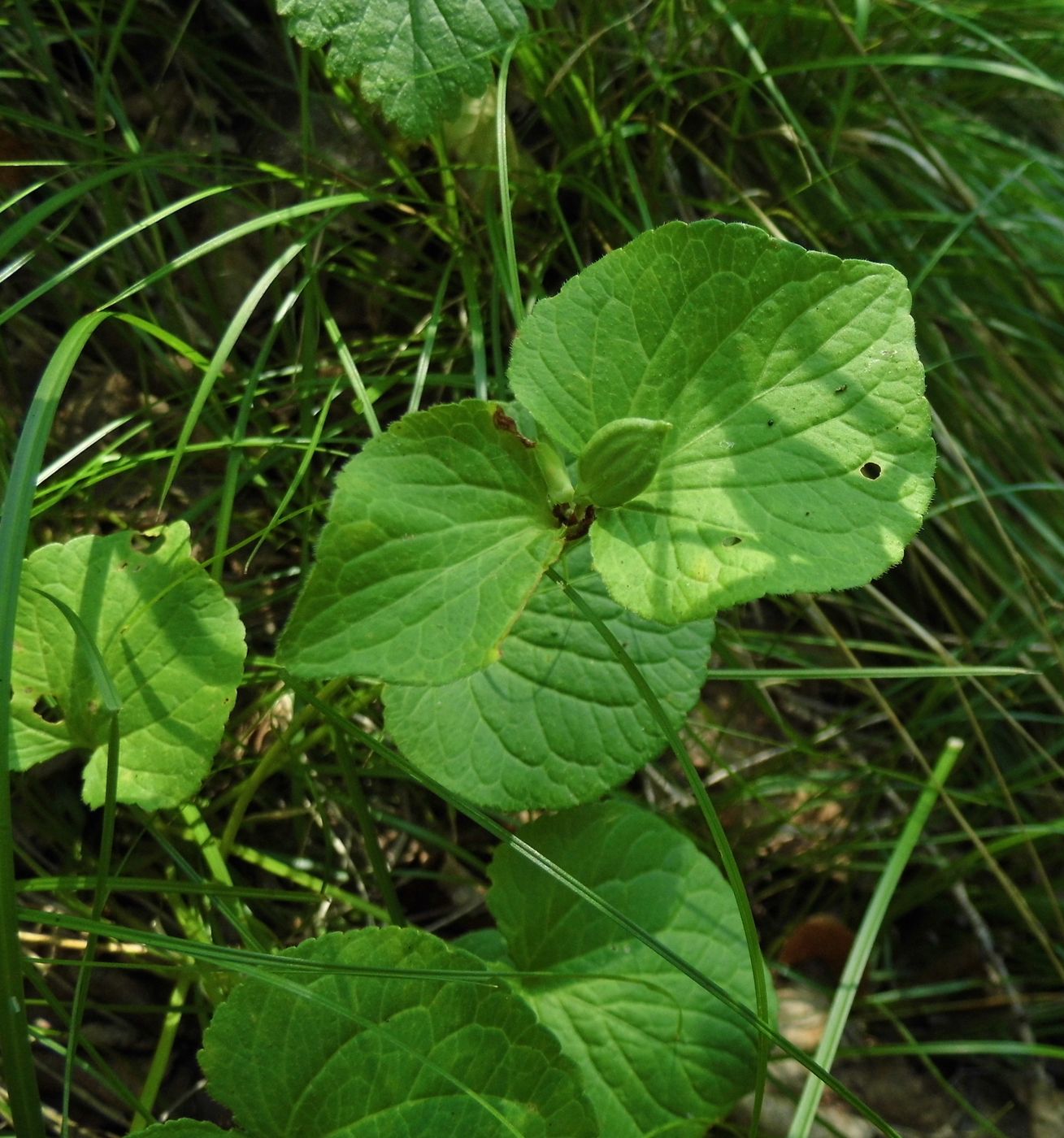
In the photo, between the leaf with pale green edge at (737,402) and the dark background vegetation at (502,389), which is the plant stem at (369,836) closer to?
the dark background vegetation at (502,389)

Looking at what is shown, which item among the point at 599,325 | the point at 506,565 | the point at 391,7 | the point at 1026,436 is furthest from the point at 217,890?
the point at 1026,436

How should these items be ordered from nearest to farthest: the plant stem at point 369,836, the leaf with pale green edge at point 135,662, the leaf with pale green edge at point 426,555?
the leaf with pale green edge at point 426,555
the leaf with pale green edge at point 135,662
the plant stem at point 369,836

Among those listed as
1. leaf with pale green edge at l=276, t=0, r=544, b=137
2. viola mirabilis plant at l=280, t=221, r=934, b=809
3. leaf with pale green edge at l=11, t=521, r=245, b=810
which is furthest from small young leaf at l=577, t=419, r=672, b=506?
leaf with pale green edge at l=276, t=0, r=544, b=137

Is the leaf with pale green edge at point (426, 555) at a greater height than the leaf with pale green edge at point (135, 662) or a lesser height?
greater

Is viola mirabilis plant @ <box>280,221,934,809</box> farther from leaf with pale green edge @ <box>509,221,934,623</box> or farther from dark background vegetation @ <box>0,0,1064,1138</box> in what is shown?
dark background vegetation @ <box>0,0,1064,1138</box>

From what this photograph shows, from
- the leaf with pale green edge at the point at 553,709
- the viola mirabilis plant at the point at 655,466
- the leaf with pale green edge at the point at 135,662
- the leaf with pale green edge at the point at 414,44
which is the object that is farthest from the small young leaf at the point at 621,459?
the leaf with pale green edge at the point at 414,44

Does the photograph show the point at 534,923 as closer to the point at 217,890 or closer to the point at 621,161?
the point at 217,890

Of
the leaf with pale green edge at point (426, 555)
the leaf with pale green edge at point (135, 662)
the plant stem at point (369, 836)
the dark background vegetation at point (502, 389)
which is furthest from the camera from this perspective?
the dark background vegetation at point (502, 389)
